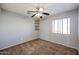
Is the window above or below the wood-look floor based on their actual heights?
above

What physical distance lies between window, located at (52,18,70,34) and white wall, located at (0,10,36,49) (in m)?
0.48

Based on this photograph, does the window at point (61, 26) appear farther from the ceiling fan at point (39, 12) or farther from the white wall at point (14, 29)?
the white wall at point (14, 29)

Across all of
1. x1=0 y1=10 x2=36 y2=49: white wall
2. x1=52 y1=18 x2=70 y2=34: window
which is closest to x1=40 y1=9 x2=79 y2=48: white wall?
x1=52 y1=18 x2=70 y2=34: window

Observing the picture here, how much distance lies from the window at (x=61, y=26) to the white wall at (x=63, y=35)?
0.07 metres

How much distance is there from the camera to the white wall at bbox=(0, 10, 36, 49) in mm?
1856

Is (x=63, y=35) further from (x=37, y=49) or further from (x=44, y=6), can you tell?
(x=44, y=6)

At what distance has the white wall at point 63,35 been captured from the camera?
1.83 meters

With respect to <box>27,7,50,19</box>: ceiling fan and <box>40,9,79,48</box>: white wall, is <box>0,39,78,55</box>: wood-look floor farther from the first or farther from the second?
<box>27,7,50,19</box>: ceiling fan

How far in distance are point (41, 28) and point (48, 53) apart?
22.5 inches

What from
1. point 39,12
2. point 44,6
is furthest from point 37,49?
point 44,6

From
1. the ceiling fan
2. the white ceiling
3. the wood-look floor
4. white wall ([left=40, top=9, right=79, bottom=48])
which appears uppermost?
the white ceiling
